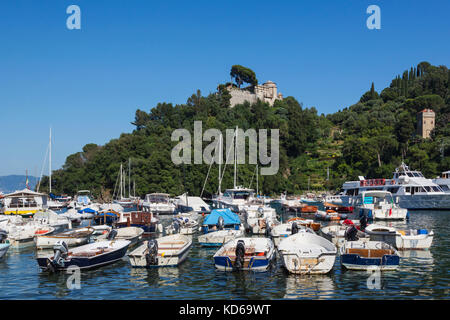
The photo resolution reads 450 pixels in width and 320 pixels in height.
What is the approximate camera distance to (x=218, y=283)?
76.3 feet

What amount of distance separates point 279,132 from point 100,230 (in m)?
112

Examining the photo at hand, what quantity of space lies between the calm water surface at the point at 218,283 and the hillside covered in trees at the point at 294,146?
81393mm

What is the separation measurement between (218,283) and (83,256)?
9533 millimetres

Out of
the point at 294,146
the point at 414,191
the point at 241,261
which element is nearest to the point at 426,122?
the point at 294,146

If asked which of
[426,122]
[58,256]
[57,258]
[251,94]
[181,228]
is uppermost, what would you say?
[251,94]

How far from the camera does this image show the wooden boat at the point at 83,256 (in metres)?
25.7

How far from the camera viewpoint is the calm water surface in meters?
20.8

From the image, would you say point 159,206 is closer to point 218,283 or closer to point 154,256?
point 154,256

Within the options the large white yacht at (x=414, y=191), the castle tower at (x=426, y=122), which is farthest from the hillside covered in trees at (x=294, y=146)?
the large white yacht at (x=414, y=191)

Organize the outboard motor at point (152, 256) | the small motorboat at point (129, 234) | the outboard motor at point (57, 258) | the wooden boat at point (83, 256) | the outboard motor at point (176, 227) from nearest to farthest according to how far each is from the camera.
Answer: the outboard motor at point (57, 258), the wooden boat at point (83, 256), the outboard motor at point (152, 256), the small motorboat at point (129, 234), the outboard motor at point (176, 227)

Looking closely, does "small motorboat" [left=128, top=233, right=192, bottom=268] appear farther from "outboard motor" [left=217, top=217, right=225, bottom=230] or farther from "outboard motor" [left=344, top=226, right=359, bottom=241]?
"outboard motor" [left=217, top=217, right=225, bottom=230]

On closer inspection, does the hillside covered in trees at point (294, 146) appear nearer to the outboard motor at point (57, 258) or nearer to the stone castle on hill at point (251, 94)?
the stone castle on hill at point (251, 94)
